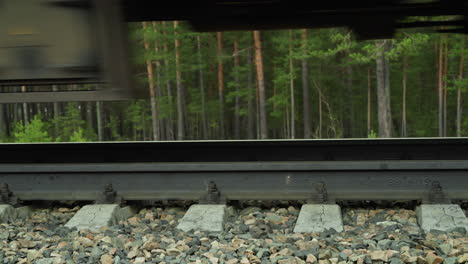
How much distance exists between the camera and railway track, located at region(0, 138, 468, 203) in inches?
187

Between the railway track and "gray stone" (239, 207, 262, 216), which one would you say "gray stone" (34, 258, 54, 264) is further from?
"gray stone" (239, 207, 262, 216)

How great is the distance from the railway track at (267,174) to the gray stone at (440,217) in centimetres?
27

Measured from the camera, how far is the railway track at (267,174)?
15.6 feet

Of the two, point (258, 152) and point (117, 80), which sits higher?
point (117, 80)

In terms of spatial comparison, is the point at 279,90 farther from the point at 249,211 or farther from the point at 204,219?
the point at 204,219

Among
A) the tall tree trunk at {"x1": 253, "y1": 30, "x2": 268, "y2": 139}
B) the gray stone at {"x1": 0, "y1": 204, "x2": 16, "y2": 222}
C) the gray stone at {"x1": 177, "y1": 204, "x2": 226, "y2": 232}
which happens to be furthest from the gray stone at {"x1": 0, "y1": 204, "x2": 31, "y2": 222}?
the tall tree trunk at {"x1": 253, "y1": 30, "x2": 268, "y2": 139}

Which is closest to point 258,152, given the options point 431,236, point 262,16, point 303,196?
point 303,196

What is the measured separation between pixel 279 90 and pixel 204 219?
26.2 meters

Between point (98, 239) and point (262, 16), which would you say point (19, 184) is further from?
point (262, 16)

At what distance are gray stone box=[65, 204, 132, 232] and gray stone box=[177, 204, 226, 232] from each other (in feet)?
2.31

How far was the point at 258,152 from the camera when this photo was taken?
6035 millimetres

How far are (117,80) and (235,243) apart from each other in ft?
7.04

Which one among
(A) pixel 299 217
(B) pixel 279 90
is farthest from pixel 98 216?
(B) pixel 279 90

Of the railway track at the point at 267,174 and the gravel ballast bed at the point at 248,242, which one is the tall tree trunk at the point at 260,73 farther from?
the gravel ballast bed at the point at 248,242
